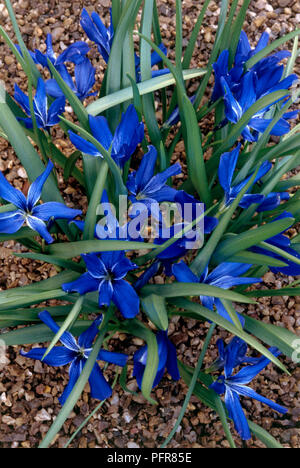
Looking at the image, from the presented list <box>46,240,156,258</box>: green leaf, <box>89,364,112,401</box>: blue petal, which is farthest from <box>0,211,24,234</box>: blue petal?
<box>89,364,112,401</box>: blue petal

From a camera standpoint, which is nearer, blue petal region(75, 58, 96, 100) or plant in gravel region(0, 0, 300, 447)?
plant in gravel region(0, 0, 300, 447)

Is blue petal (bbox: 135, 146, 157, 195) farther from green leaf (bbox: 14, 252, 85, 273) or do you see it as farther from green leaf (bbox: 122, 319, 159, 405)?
green leaf (bbox: 122, 319, 159, 405)

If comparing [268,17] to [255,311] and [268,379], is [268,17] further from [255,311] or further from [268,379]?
[268,379]

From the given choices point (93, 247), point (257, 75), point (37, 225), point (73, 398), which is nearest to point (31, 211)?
point (37, 225)

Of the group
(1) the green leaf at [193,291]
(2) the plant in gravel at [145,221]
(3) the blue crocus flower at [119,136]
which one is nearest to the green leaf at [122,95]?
(2) the plant in gravel at [145,221]

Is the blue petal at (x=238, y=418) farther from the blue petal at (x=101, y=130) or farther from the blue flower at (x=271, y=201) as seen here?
the blue petal at (x=101, y=130)
